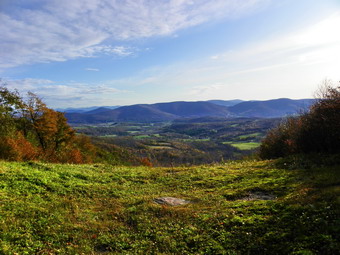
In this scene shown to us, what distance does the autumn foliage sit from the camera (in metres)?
42.5

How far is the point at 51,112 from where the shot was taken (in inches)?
2232

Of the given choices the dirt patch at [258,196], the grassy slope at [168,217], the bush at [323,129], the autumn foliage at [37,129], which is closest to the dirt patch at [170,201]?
the grassy slope at [168,217]

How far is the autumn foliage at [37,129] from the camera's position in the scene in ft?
140

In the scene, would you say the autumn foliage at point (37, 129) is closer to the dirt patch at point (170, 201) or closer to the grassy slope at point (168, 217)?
the grassy slope at point (168, 217)

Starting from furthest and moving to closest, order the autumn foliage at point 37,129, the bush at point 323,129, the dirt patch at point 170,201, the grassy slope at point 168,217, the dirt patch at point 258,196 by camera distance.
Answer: the autumn foliage at point 37,129, the bush at point 323,129, the dirt patch at point 170,201, the dirt patch at point 258,196, the grassy slope at point 168,217

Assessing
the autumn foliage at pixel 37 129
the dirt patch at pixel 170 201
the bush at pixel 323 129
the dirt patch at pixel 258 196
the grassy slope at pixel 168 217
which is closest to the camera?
the grassy slope at pixel 168 217

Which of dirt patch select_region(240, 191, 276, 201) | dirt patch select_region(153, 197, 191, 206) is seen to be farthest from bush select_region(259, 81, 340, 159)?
A: dirt patch select_region(153, 197, 191, 206)

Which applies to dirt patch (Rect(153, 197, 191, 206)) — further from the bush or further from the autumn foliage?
the autumn foliage

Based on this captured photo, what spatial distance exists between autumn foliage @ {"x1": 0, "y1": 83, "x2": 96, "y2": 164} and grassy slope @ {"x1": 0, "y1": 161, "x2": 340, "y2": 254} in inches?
948

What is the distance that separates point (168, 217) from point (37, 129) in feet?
167

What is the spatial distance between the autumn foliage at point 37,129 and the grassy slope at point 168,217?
2409cm

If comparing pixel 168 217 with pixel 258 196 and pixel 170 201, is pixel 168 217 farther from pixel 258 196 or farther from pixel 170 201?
pixel 258 196

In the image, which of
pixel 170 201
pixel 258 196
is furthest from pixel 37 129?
pixel 258 196

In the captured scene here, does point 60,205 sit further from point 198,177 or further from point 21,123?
point 21,123
